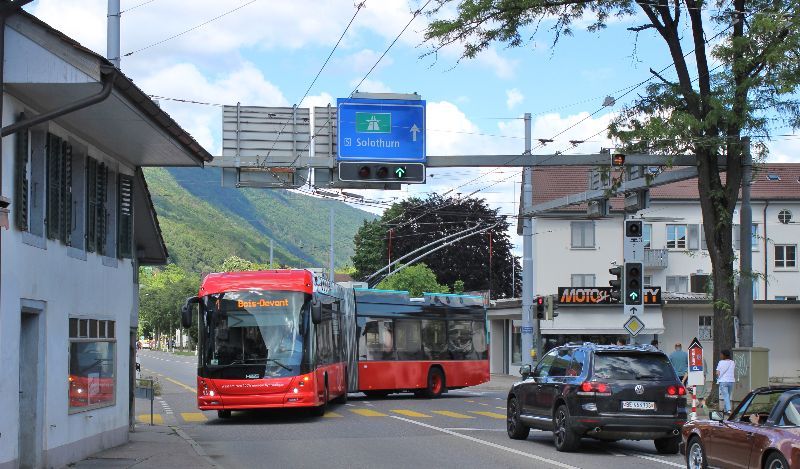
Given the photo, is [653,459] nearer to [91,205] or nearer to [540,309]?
[91,205]

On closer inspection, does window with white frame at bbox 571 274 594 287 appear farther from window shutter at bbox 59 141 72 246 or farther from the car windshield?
window shutter at bbox 59 141 72 246

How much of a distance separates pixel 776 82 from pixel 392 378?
15.5 meters

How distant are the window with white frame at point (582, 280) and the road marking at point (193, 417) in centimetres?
4108

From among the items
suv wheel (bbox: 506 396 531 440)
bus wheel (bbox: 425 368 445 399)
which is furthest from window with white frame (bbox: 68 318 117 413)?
bus wheel (bbox: 425 368 445 399)

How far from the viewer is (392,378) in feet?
120

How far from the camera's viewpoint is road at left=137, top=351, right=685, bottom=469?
59.0 ft

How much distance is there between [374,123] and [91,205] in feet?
36.8

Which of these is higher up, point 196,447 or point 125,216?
point 125,216

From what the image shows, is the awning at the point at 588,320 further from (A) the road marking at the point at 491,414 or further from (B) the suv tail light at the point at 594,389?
(B) the suv tail light at the point at 594,389

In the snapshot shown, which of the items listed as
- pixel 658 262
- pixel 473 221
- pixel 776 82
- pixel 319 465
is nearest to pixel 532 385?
pixel 319 465

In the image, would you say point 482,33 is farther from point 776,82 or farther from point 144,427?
point 144,427

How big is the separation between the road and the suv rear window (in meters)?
1.23

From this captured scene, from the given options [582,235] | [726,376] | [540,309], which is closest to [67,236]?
[726,376]

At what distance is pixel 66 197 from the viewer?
55.5 ft
